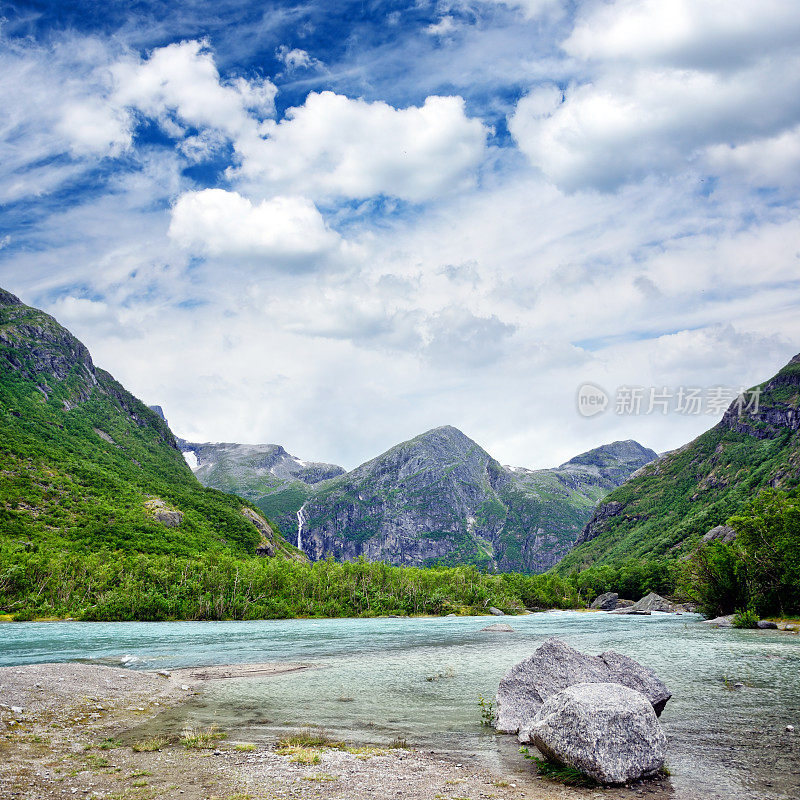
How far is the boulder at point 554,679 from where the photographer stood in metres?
23.1

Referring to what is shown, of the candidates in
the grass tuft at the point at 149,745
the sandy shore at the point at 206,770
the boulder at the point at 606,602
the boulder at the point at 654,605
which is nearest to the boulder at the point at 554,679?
the sandy shore at the point at 206,770

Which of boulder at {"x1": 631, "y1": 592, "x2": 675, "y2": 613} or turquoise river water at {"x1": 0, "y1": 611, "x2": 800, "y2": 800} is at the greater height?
→ turquoise river water at {"x1": 0, "y1": 611, "x2": 800, "y2": 800}

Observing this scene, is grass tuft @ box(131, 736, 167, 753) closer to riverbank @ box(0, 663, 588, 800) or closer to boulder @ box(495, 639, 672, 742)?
riverbank @ box(0, 663, 588, 800)

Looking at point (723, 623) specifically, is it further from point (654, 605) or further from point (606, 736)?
point (606, 736)

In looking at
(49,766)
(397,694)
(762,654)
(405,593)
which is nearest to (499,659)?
(397,694)

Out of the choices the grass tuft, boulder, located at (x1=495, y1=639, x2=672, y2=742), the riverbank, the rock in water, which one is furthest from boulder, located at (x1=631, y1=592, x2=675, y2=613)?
the grass tuft

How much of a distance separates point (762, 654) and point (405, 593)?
130592 mm

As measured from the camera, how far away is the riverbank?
14.7m

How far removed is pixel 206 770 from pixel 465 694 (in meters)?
18.6

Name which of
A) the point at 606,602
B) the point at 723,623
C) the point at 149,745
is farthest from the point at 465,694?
the point at 606,602

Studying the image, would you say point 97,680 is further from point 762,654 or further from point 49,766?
point 762,654

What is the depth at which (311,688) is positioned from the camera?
1356 inches

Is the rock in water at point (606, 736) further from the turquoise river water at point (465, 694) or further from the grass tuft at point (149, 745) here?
the grass tuft at point (149, 745)

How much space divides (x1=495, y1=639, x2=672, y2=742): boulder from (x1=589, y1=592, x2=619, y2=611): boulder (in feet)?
551
